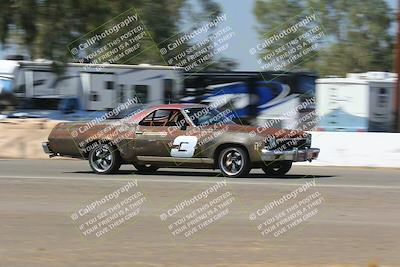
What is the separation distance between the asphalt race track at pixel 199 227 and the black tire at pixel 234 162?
27 cm

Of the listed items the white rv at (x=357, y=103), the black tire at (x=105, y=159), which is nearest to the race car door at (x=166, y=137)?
the black tire at (x=105, y=159)

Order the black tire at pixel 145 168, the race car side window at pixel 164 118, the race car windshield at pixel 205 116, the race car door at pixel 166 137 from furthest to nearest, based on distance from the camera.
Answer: the black tire at pixel 145 168 < the race car side window at pixel 164 118 < the race car windshield at pixel 205 116 < the race car door at pixel 166 137

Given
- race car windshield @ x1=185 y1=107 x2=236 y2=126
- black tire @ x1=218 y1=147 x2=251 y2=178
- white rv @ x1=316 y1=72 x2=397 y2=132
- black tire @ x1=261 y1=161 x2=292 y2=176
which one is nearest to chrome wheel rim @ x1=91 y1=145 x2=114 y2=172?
race car windshield @ x1=185 y1=107 x2=236 y2=126

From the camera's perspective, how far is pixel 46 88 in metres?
30.5

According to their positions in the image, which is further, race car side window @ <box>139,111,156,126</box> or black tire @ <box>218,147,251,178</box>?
race car side window @ <box>139,111,156,126</box>

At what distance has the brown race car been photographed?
14.8 metres

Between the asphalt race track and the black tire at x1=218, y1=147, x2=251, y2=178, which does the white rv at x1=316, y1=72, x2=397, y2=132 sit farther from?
the black tire at x1=218, y1=147, x2=251, y2=178

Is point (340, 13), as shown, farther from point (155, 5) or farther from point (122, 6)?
point (122, 6)

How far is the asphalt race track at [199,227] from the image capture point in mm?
7723

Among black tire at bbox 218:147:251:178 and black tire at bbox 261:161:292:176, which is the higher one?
black tire at bbox 218:147:251:178

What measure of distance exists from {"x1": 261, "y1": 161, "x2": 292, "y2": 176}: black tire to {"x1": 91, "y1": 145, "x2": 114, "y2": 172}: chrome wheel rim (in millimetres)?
3105

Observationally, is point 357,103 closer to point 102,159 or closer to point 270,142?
point 270,142

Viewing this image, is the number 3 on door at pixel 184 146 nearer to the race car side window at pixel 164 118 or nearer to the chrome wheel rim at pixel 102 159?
the race car side window at pixel 164 118

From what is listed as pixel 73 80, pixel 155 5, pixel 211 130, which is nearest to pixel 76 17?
pixel 73 80
